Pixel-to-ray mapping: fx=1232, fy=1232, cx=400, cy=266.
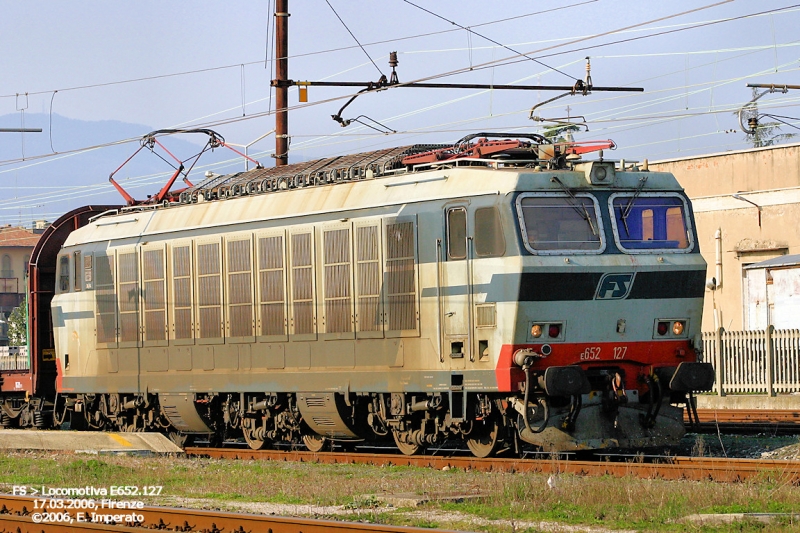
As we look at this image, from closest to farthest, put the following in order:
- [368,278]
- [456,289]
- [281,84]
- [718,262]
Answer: [456,289]
[368,278]
[281,84]
[718,262]

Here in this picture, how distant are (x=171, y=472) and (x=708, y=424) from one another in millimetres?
9497

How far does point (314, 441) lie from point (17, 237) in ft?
317

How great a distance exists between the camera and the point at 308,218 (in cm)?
1841

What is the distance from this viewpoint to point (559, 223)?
1568 cm

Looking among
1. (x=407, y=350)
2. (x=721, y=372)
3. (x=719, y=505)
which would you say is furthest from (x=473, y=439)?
(x=721, y=372)

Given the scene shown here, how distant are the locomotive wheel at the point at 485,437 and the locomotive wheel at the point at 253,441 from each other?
14.5ft

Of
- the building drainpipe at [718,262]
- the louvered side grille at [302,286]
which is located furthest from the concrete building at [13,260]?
the louvered side grille at [302,286]

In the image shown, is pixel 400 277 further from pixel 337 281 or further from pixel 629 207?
pixel 629 207

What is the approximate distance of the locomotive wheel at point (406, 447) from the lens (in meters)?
17.3

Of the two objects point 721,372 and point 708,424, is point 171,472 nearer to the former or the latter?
point 708,424

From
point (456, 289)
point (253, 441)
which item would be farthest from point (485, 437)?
point (253, 441)

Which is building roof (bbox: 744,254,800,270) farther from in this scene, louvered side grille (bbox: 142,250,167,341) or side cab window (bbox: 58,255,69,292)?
side cab window (bbox: 58,255,69,292)

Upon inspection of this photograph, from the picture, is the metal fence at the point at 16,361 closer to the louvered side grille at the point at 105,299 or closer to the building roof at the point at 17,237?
the louvered side grille at the point at 105,299

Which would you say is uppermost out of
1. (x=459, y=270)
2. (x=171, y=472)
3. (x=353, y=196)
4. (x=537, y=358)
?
(x=353, y=196)
